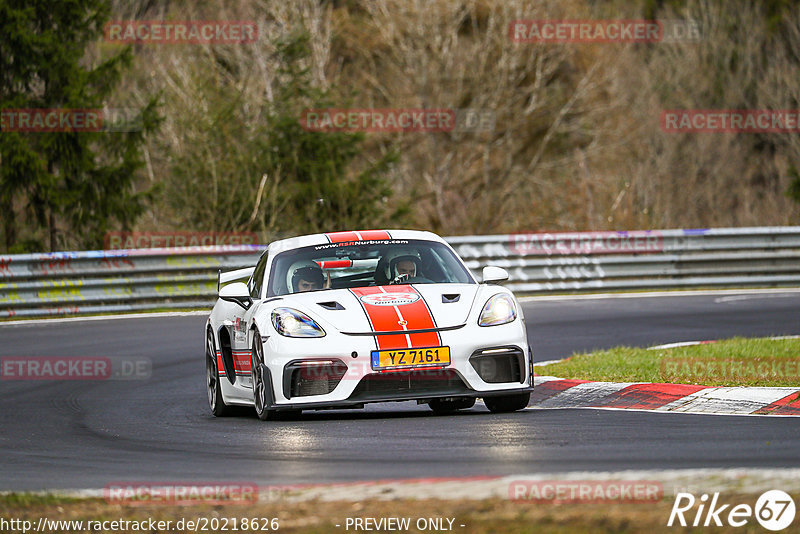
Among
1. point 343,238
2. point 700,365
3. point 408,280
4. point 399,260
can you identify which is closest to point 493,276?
point 408,280

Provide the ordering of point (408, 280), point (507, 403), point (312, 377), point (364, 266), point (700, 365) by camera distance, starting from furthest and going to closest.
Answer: point (700, 365), point (364, 266), point (408, 280), point (507, 403), point (312, 377)

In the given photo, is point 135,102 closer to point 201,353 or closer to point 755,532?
point 201,353

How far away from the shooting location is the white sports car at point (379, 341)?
9102mm

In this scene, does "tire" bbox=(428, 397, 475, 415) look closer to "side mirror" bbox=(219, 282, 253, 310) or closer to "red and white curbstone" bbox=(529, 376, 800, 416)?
"red and white curbstone" bbox=(529, 376, 800, 416)

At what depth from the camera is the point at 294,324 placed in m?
9.41

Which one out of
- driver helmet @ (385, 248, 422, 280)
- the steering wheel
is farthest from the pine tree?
the steering wheel

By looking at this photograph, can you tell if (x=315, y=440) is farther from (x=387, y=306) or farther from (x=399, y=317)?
(x=387, y=306)

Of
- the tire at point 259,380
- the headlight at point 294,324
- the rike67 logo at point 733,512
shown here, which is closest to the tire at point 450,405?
the tire at point 259,380

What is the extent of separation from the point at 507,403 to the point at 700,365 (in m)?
2.43

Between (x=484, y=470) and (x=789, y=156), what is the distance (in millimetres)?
45652

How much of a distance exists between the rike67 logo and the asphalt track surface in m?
1.08

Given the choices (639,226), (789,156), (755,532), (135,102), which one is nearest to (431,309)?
(755,532)

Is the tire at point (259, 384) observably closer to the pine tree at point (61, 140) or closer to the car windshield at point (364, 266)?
the car windshield at point (364, 266)

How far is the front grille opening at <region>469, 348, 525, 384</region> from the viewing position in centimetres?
927
